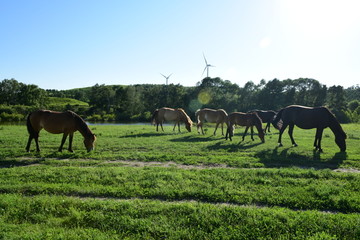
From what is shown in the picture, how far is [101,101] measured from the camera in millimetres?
76375

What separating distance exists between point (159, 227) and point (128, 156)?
6486 mm

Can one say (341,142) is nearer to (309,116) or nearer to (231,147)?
(309,116)

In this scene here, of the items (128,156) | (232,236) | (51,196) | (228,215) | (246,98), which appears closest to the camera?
(232,236)

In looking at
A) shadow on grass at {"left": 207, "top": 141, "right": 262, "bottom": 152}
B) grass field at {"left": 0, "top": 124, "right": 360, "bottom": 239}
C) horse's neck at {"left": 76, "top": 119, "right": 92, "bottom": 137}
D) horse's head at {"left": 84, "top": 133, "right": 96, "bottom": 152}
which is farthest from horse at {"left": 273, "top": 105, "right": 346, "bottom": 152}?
horse's neck at {"left": 76, "top": 119, "right": 92, "bottom": 137}

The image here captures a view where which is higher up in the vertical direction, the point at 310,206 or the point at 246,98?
the point at 246,98

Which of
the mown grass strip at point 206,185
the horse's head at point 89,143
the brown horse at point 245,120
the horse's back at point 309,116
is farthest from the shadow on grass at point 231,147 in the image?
the horse's head at point 89,143

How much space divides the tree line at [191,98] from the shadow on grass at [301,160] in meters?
50.1

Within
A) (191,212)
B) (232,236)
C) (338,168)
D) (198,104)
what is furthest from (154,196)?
(198,104)

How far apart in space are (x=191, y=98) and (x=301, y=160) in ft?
190

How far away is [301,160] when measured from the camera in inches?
391

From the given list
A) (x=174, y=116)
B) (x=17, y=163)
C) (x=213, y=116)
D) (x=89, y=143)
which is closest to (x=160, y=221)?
(x=17, y=163)

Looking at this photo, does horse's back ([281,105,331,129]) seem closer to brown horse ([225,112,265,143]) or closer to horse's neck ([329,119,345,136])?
horse's neck ([329,119,345,136])

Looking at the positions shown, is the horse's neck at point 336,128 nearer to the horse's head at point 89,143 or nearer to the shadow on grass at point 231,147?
the shadow on grass at point 231,147

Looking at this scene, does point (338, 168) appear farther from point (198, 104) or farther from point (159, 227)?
point (198, 104)
